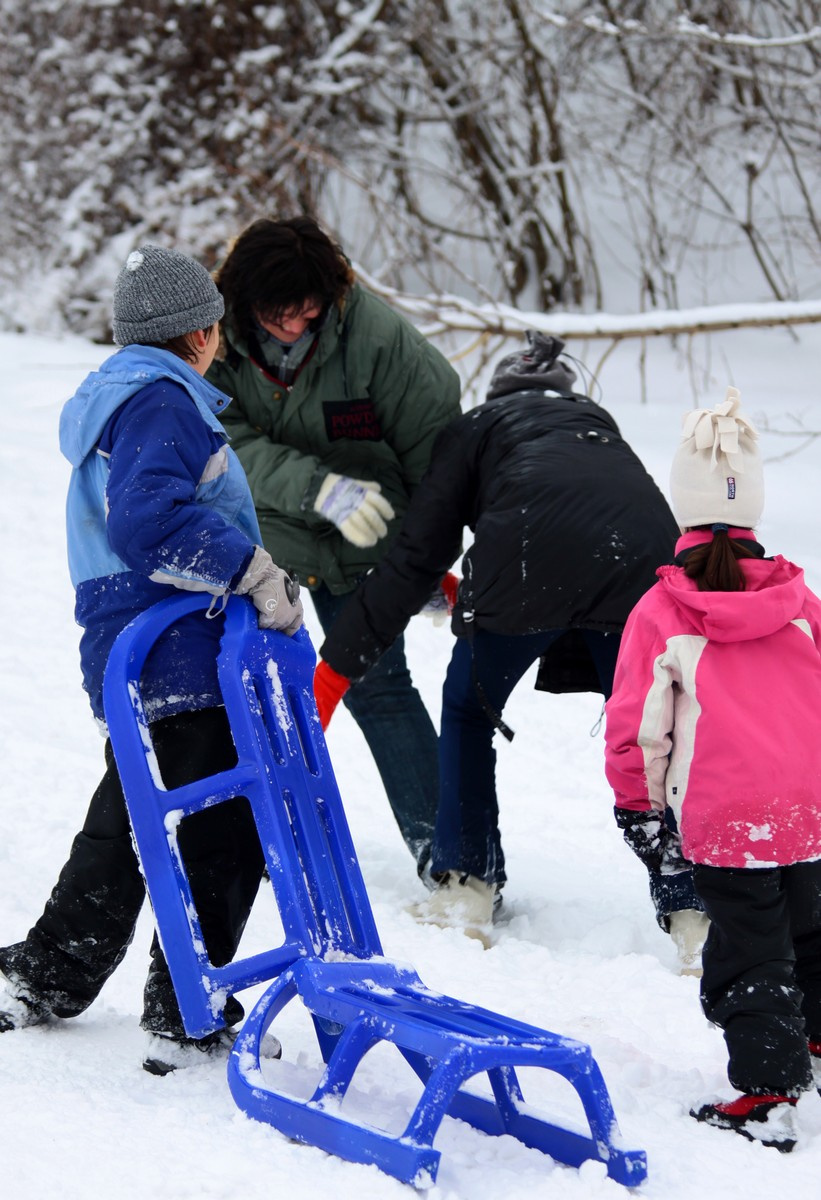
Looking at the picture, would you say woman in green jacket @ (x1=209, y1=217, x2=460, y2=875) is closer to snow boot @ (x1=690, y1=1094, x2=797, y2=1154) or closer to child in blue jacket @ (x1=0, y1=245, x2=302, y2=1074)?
child in blue jacket @ (x1=0, y1=245, x2=302, y2=1074)

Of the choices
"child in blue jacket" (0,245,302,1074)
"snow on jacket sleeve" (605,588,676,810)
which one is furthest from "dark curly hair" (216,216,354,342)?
"snow on jacket sleeve" (605,588,676,810)

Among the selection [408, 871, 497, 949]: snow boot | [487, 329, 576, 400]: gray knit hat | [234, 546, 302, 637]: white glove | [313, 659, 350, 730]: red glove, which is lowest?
[408, 871, 497, 949]: snow boot

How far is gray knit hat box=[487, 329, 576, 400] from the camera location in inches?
139

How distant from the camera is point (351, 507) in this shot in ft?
11.7

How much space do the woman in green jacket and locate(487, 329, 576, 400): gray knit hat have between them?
0.62ft

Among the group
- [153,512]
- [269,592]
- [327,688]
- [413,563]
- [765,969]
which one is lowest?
[765,969]

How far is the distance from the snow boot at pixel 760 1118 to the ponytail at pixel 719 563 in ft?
2.80

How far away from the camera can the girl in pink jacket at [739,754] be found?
87.4 inches

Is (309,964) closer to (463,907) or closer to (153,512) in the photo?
(153,512)

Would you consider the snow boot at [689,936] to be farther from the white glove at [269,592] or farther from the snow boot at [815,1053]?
the white glove at [269,592]

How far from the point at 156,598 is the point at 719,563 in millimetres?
1035

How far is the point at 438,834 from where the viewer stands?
136 inches

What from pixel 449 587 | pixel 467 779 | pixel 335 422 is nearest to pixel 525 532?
pixel 449 587

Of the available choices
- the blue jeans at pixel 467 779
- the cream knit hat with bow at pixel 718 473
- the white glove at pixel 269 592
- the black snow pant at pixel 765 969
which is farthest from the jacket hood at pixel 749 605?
the blue jeans at pixel 467 779
